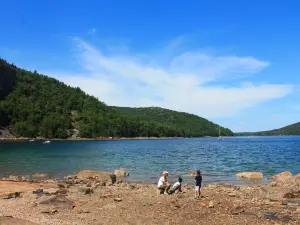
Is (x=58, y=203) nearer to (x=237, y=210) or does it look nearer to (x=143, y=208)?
(x=143, y=208)

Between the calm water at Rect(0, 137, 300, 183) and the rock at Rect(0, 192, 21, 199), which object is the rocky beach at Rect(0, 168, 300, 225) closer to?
the rock at Rect(0, 192, 21, 199)

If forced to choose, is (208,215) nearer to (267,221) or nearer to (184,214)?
(184,214)

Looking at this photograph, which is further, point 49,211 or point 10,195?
point 10,195

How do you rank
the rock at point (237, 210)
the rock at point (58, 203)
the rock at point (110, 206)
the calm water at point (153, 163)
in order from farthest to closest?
1. the calm water at point (153, 163)
2. the rock at point (110, 206)
3. the rock at point (58, 203)
4. the rock at point (237, 210)

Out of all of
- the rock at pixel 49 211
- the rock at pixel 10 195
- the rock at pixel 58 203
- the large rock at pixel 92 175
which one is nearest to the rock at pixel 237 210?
the rock at pixel 58 203

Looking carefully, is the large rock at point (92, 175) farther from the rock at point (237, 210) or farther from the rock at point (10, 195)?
the rock at point (237, 210)

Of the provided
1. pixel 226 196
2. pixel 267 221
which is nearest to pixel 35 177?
pixel 226 196

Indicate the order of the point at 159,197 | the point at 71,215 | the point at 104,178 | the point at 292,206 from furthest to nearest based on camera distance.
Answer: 1. the point at 104,178
2. the point at 159,197
3. the point at 292,206
4. the point at 71,215

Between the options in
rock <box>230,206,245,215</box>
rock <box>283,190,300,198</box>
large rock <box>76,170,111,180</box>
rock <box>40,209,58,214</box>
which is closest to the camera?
rock <box>40,209,58,214</box>

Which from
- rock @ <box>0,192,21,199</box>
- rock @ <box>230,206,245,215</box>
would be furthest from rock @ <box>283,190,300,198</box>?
rock @ <box>0,192,21,199</box>

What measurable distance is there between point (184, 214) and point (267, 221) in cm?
400

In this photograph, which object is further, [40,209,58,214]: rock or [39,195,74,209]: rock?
[39,195,74,209]: rock

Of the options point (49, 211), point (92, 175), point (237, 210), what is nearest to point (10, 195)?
point (49, 211)

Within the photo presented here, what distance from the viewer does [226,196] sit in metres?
21.2
